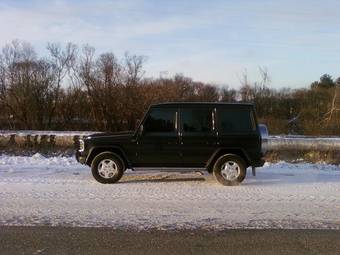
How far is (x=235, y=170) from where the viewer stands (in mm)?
13484

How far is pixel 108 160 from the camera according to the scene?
13.5 metres

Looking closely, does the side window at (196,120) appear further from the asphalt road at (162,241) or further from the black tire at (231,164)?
the asphalt road at (162,241)

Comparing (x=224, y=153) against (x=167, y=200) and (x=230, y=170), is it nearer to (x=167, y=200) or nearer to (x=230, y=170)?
(x=230, y=170)

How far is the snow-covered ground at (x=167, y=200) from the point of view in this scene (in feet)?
30.8

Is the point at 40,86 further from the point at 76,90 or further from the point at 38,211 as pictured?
the point at 38,211

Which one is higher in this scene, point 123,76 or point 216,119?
point 123,76

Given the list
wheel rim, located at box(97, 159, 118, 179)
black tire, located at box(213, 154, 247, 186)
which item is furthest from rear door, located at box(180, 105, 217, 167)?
wheel rim, located at box(97, 159, 118, 179)

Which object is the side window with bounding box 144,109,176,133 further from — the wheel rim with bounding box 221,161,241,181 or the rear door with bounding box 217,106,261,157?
the wheel rim with bounding box 221,161,241,181

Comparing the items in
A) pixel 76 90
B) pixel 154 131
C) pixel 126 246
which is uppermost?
pixel 76 90

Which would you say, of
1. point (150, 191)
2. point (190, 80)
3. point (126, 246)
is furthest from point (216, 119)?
point (190, 80)

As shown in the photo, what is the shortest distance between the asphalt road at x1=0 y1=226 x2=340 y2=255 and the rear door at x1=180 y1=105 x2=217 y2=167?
488 centimetres

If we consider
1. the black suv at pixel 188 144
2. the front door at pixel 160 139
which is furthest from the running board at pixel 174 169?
the front door at pixel 160 139

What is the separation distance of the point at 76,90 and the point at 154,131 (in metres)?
43.6

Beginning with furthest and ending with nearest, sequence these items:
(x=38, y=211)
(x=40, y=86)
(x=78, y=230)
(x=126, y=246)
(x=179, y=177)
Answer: (x=40, y=86) < (x=179, y=177) < (x=38, y=211) < (x=78, y=230) < (x=126, y=246)
